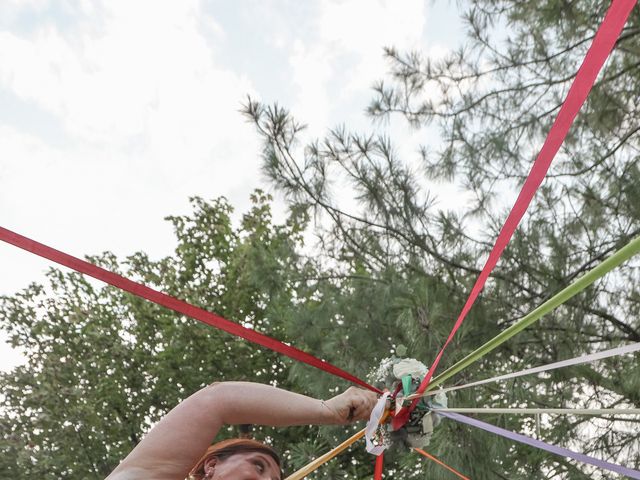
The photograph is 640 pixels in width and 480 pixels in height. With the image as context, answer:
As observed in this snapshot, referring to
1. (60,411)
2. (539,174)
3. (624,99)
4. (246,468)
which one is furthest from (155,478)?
(60,411)

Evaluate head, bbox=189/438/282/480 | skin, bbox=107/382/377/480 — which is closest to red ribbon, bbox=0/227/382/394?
skin, bbox=107/382/377/480

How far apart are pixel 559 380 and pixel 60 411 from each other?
27.9 ft

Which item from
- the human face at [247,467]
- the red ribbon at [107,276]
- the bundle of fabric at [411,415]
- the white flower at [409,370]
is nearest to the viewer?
the red ribbon at [107,276]

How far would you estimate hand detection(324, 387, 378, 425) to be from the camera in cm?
147

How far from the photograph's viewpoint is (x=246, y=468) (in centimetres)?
146

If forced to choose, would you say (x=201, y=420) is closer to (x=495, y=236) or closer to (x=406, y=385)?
(x=406, y=385)

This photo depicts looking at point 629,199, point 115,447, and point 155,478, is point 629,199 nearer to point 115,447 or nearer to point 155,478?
point 155,478

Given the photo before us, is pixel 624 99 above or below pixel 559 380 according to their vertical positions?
above

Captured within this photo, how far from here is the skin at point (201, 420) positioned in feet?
3.69

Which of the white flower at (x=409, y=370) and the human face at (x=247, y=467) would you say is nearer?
the human face at (x=247, y=467)

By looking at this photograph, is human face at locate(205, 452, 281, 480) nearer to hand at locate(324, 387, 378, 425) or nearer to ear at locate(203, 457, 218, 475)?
ear at locate(203, 457, 218, 475)

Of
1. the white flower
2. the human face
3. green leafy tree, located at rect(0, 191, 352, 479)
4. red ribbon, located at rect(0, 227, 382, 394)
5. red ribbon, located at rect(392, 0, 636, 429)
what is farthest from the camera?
green leafy tree, located at rect(0, 191, 352, 479)

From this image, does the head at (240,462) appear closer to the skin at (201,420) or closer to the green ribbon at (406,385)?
the skin at (201,420)

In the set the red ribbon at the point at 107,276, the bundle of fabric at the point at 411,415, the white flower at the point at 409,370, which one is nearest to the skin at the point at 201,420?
the red ribbon at the point at 107,276
